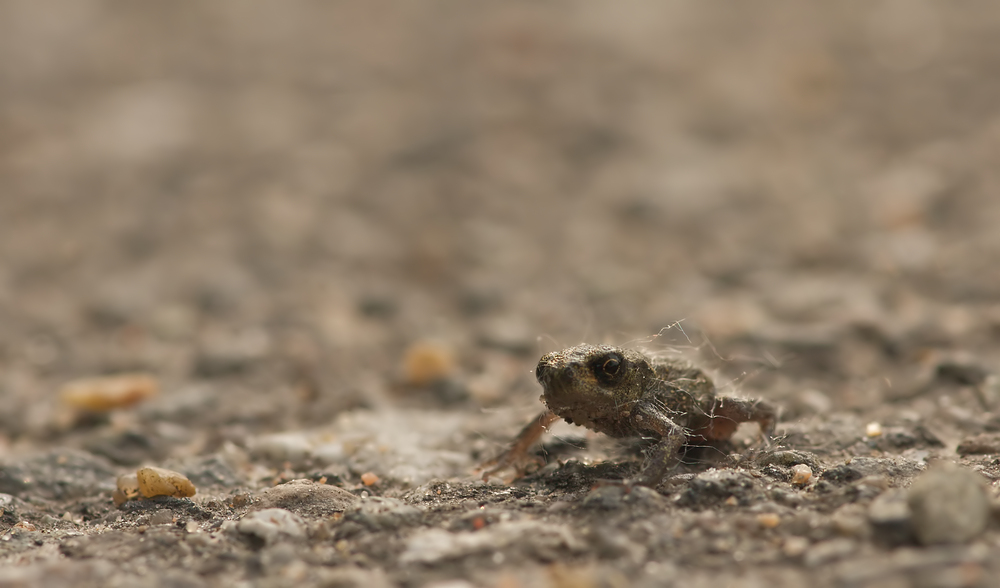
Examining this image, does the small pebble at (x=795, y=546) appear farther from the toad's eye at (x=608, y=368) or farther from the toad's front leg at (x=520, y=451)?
the toad's front leg at (x=520, y=451)

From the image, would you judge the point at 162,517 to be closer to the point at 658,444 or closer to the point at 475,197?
the point at 658,444

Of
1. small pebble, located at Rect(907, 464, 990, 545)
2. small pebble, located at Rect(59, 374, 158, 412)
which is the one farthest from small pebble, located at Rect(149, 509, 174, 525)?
small pebble, located at Rect(907, 464, 990, 545)

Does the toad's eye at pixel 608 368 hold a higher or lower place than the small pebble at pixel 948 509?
higher

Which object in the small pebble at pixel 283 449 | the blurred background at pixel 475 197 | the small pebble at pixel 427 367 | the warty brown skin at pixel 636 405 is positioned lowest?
the small pebble at pixel 283 449

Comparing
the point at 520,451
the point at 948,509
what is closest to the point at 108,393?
the point at 520,451

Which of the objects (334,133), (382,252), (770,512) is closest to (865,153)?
(382,252)

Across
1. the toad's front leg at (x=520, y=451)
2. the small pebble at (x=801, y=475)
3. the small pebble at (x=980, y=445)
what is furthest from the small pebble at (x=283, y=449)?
the small pebble at (x=980, y=445)
